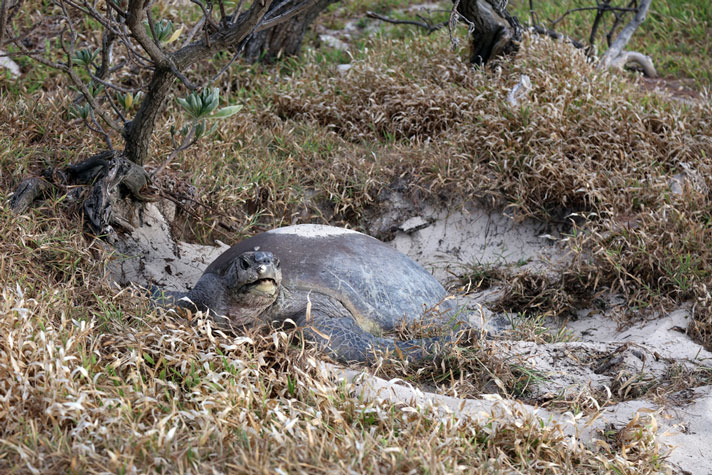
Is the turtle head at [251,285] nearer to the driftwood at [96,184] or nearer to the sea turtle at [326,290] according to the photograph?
the sea turtle at [326,290]

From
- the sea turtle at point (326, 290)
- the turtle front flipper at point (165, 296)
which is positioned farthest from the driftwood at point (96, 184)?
the sea turtle at point (326, 290)

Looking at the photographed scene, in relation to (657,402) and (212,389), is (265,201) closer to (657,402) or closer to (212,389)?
(212,389)

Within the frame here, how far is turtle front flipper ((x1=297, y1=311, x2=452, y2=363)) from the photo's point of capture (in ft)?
7.93

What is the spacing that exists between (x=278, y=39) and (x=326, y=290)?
3213 millimetres

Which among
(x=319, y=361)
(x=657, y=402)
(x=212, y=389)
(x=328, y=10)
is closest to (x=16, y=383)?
(x=212, y=389)

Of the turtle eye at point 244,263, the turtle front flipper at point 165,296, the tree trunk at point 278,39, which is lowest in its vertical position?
the turtle front flipper at point 165,296

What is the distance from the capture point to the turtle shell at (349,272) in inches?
108

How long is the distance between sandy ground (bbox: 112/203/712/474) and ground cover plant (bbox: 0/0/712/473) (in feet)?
0.30

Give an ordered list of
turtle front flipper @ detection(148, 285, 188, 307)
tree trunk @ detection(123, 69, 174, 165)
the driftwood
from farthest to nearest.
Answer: the driftwood, tree trunk @ detection(123, 69, 174, 165), turtle front flipper @ detection(148, 285, 188, 307)

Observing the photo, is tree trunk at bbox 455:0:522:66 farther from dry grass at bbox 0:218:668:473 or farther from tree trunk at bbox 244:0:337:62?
dry grass at bbox 0:218:668:473

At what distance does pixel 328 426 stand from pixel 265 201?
7.12 ft

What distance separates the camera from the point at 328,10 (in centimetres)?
654

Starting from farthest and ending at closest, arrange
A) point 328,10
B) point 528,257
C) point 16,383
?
point 328,10, point 528,257, point 16,383

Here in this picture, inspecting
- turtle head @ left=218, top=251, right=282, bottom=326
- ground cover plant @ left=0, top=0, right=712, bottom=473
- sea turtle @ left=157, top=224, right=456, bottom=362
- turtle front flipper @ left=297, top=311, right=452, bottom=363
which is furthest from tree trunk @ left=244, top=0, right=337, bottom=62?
turtle front flipper @ left=297, top=311, right=452, bottom=363
